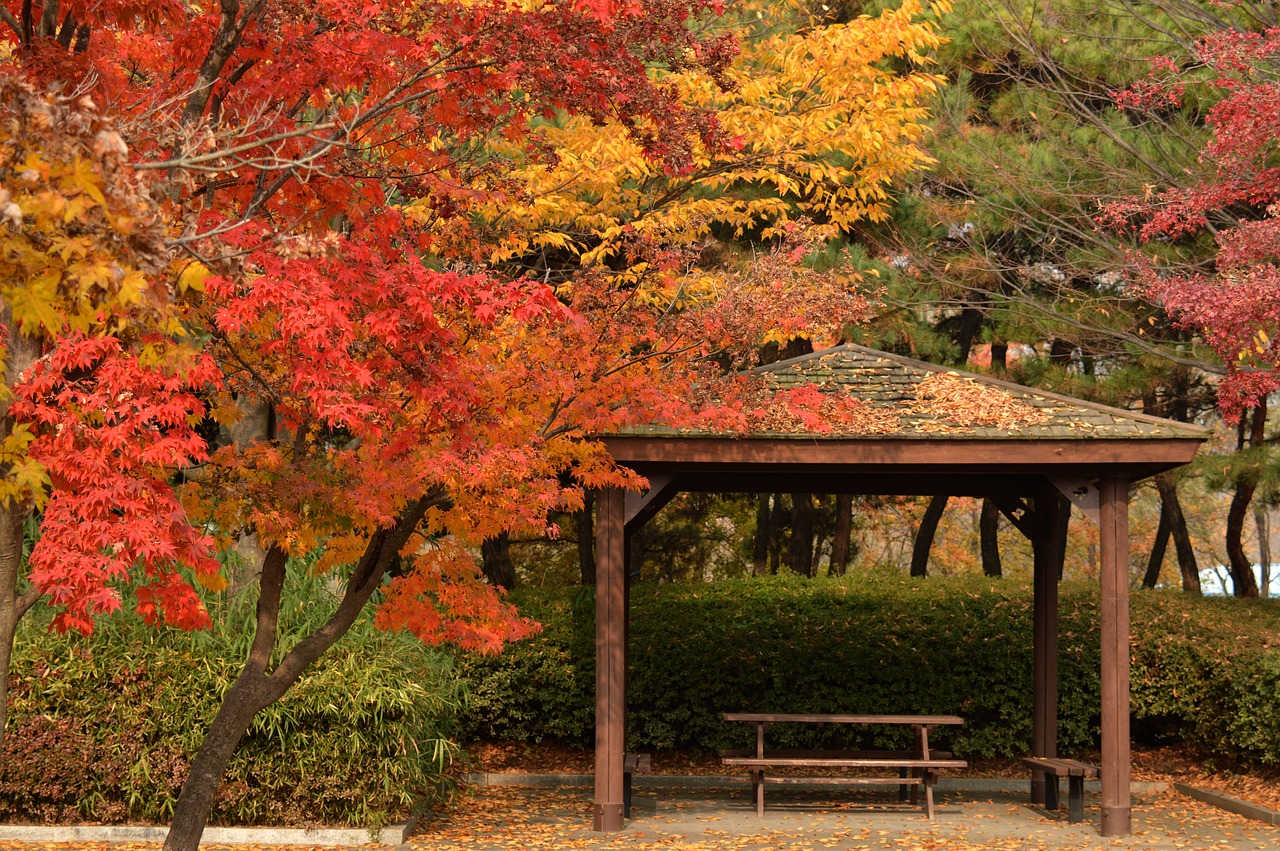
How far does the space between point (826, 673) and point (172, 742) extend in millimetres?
6153

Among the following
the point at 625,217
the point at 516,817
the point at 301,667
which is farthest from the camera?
the point at 625,217

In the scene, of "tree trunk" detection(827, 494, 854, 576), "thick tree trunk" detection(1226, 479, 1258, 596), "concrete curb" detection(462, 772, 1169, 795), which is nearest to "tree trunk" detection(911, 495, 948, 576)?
"tree trunk" detection(827, 494, 854, 576)

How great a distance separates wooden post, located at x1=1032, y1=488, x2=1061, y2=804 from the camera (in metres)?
11.0

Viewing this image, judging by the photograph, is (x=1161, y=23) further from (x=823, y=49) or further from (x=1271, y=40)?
(x=823, y=49)

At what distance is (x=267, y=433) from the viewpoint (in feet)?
37.8

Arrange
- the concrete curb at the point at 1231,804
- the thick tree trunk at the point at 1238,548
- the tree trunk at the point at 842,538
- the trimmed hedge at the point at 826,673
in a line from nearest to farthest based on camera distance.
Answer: the concrete curb at the point at 1231,804 < the trimmed hedge at the point at 826,673 < the thick tree trunk at the point at 1238,548 < the tree trunk at the point at 842,538

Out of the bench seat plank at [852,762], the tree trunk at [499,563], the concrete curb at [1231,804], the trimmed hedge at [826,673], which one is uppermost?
the tree trunk at [499,563]

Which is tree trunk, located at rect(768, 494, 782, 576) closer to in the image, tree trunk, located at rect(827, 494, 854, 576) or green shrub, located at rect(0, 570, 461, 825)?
tree trunk, located at rect(827, 494, 854, 576)

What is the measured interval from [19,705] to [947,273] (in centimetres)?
1169

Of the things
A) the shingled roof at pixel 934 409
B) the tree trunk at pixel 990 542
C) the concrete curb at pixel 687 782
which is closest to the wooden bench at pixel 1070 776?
the concrete curb at pixel 687 782

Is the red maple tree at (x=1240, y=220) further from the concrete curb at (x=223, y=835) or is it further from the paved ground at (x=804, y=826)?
the concrete curb at (x=223, y=835)

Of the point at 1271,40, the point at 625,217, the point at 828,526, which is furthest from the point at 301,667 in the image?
the point at 828,526

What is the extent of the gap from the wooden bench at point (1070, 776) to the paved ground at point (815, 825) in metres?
0.11

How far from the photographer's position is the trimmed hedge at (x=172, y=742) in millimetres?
8820
